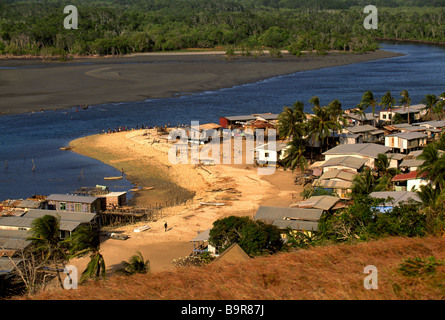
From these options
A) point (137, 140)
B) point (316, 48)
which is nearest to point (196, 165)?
point (137, 140)

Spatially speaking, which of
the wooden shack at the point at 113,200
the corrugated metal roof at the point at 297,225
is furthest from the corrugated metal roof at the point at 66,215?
the corrugated metal roof at the point at 297,225

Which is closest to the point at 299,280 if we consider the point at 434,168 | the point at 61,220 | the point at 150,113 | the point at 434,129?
the point at 434,168

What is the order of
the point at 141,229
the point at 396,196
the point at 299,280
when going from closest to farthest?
the point at 299,280 < the point at 396,196 < the point at 141,229

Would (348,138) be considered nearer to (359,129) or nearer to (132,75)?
(359,129)

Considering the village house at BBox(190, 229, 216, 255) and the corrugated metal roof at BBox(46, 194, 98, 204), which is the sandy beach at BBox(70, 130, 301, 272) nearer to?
the village house at BBox(190, 229, 216, 255)

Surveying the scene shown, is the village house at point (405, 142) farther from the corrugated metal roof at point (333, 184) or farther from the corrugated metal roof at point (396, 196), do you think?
the corrugated metal roof at point (396, 196)

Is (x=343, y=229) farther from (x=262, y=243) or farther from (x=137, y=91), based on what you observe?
(x=137, y=91)
